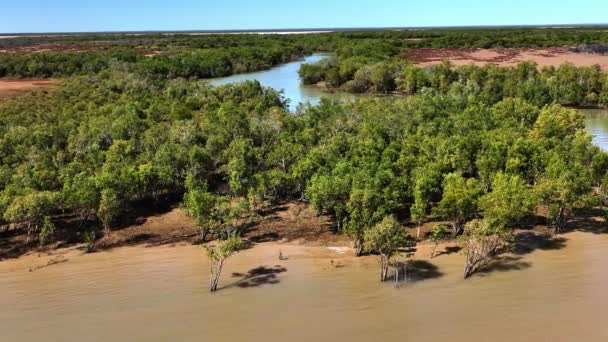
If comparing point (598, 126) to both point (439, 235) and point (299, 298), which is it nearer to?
point (439, 235)

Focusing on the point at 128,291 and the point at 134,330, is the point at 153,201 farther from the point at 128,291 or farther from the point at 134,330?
the point at 134,330

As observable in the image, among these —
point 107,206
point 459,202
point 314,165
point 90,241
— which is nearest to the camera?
point 459,202

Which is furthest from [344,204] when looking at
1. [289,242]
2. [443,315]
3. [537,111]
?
[537,111]

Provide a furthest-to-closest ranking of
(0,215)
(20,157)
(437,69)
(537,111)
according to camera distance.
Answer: (437,69)
(537,111)
(20,157)
(0,215)

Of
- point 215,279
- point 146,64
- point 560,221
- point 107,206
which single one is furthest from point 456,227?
point 146,64

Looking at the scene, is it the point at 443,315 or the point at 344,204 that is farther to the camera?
the point at 344,204

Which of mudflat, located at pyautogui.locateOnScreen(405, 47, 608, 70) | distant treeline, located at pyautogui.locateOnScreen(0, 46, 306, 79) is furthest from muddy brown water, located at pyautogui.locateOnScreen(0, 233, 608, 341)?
mudflat, located at pyautogui.locateOnScreen(405, 47, 608, 70)
